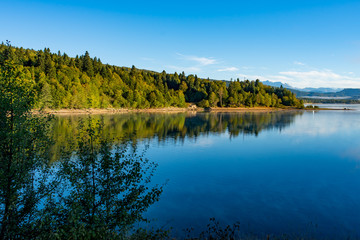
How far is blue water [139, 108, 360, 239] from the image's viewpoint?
18281 millimetres

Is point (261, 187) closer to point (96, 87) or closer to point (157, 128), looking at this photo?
point (157, 128)

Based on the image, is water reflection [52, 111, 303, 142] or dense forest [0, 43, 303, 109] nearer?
water reflection [52, 111, 303, 142]

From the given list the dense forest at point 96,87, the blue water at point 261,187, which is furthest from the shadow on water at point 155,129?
the dense forest at point 96,87

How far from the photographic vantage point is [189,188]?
84.4 ft

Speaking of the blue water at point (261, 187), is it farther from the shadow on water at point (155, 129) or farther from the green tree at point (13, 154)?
the shadow on water at point (155, 129)

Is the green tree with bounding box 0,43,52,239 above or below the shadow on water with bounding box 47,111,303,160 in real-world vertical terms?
above

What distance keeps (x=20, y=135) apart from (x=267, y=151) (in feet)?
141

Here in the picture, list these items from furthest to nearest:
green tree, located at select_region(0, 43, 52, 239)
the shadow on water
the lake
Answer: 1. the shadow on water
2. the lake
3. green tree, located at select_region(0, 43, 52, 239)

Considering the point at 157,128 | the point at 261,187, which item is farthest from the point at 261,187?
the point at 157,128

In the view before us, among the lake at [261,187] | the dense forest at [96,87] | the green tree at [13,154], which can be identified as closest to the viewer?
the green tree at [13,154]

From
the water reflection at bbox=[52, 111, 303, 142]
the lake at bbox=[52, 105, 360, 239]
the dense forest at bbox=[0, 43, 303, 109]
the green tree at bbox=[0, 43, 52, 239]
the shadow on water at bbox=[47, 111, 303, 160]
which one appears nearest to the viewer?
the green tree at bbox=[0, 43, 52, 239]

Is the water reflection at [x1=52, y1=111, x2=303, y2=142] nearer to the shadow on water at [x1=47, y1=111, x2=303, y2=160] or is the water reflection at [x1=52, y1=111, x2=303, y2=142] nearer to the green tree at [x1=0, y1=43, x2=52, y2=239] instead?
the shadow on water at [x1=47, y1=111, x2=303, y2=160]

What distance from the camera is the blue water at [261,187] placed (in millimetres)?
18281

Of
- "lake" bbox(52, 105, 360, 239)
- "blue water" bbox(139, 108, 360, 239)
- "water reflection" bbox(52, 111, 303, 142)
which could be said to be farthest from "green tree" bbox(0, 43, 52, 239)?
"water reflection" bbox(52, 111, 303, 142)
